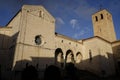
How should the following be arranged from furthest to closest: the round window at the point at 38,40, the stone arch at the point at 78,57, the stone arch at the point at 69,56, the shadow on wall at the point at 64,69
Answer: the stone arch at the point at 78,57 < the stone arch at the point at 69,56 < the round window at the point at 38,40 < the shadow on wall at the point at 64,69

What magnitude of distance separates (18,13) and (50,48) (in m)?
8.04

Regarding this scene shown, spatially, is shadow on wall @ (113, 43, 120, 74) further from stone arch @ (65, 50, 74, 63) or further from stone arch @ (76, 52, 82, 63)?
stone arch @ (65, 50, 74, 63)

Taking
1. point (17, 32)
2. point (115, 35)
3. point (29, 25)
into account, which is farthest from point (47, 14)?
point (115, 35)

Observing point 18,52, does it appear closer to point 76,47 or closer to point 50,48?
point 50,48

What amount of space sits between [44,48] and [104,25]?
21.4 m

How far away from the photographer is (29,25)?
21.8 metres

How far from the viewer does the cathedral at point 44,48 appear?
20219mm

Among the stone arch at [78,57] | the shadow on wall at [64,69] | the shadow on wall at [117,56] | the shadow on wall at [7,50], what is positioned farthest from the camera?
the shadow on wall at [117,56]

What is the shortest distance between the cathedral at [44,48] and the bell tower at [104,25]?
5251 mm

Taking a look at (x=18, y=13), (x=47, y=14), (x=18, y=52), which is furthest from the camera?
(x=47, y=14)

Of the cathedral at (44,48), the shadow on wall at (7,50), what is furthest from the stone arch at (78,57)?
the shadow on wall at (7,50)

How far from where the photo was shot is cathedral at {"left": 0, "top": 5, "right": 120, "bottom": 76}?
796 inches

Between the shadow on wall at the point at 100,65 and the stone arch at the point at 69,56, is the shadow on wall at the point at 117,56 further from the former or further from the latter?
the stone arch at the point at 69,56

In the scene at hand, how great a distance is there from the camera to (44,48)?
74.2ft
